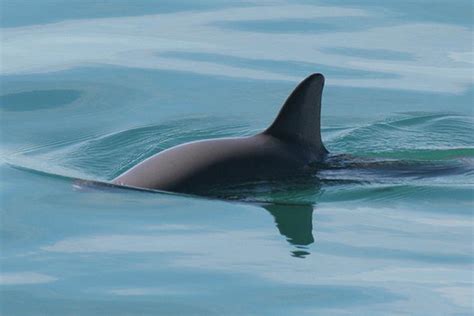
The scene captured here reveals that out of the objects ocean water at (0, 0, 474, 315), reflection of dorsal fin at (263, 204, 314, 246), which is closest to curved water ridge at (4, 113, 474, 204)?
ocean water at (0, 0, 474, 315)

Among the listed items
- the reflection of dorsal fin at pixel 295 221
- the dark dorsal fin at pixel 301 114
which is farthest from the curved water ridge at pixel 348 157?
the dark dorsal fin at pixel 301 114

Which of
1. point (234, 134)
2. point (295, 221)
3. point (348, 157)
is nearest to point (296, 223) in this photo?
point (295, 221)

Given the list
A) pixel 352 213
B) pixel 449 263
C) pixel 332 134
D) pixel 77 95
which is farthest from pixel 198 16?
pixel 449 263

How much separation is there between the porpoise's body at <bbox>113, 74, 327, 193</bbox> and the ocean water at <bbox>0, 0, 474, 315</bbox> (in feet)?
0.40

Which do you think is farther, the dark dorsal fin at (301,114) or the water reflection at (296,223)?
the dark dorsal fin at (301,114)

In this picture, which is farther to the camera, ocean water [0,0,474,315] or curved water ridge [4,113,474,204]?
curved water ridge [4,113,474,204]

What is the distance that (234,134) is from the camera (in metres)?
12.0

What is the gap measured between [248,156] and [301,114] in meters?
0.51

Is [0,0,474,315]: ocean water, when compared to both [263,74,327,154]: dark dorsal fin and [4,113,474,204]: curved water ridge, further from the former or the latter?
[263,74,327,154]: dark dorsal fin

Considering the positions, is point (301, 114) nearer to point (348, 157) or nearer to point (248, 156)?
point (248, 156)

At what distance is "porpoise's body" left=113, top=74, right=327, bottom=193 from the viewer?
927cm

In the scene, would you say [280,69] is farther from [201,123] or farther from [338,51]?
[201,123]

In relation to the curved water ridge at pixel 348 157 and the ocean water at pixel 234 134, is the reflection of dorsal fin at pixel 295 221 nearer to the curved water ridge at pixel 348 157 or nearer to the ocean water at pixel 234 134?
the ocean water at pixel 234 134

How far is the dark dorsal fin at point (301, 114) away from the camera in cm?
963
